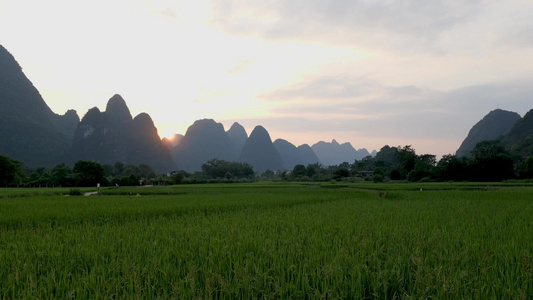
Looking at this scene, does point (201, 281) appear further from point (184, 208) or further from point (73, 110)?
point (73, 110)

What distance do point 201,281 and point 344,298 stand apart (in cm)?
133

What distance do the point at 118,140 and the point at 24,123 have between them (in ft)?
109

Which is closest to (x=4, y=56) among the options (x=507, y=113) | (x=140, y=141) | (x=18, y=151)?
(x=18, y=151)

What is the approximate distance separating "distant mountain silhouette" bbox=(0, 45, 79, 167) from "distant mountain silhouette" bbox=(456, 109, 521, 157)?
17074 cm

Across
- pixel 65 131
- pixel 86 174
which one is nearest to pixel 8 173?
pixel 86 174

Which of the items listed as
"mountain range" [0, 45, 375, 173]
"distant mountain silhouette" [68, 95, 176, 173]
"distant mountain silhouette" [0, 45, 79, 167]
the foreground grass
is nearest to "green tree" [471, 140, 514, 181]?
the foreground grass

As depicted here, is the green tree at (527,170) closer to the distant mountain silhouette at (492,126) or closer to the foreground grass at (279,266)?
the foreground grass at (279,266)

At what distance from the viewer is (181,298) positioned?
2295 mm

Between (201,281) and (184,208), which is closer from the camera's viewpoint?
(201,281)

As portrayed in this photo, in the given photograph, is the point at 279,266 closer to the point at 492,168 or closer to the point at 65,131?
the point at 492,168

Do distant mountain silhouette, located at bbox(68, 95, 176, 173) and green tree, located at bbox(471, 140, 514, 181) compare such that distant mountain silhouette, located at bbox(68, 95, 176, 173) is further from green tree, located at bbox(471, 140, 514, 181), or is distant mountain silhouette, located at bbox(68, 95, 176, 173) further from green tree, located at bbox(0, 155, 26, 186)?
green tree, located at bbox(471, 140, 514, 181)

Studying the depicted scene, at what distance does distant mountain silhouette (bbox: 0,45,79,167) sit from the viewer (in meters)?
106

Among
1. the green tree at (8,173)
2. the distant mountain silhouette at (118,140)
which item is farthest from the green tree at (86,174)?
the distant mountain silhouette at (118,140)

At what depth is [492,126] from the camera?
461 ft
